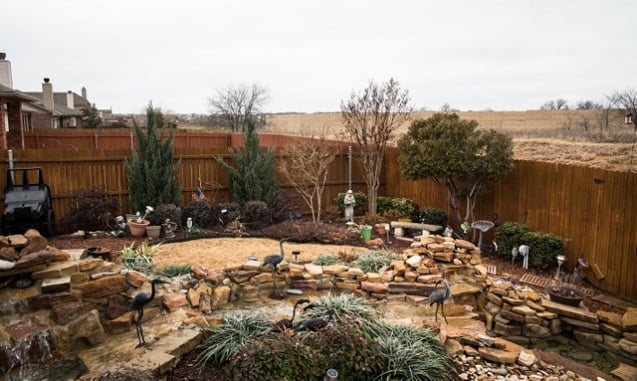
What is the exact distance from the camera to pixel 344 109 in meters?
12.3

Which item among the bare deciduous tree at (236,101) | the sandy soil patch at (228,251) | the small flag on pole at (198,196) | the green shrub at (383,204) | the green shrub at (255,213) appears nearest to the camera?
the sandy soil patch at (228,251)

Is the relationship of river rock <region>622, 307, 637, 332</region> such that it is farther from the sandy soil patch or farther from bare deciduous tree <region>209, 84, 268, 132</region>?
bare deciduous tree <region>209, 84, 268, 132</region>

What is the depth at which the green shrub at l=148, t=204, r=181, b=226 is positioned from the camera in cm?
1014

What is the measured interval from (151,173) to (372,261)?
19.4 feet

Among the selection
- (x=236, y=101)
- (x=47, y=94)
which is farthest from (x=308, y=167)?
(x=236, y=101)

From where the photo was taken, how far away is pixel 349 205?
11836mm

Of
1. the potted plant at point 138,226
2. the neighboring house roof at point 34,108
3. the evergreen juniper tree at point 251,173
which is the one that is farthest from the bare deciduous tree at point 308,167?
the neighboring house roof at point 34,108

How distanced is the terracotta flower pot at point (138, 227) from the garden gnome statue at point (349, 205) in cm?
474

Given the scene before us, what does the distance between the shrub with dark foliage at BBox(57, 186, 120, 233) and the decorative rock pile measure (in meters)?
4.68

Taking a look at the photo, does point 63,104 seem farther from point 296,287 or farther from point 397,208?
point 296,287

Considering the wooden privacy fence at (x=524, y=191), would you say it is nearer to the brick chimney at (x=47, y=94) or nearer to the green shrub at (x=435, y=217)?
the green shrub at (x=435, y=217)

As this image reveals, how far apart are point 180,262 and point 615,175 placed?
24.0ft

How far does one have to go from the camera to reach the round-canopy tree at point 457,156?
9516 millimetres

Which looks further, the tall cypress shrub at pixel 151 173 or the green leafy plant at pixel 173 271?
the tall cypress shrub at pixel 151 173
